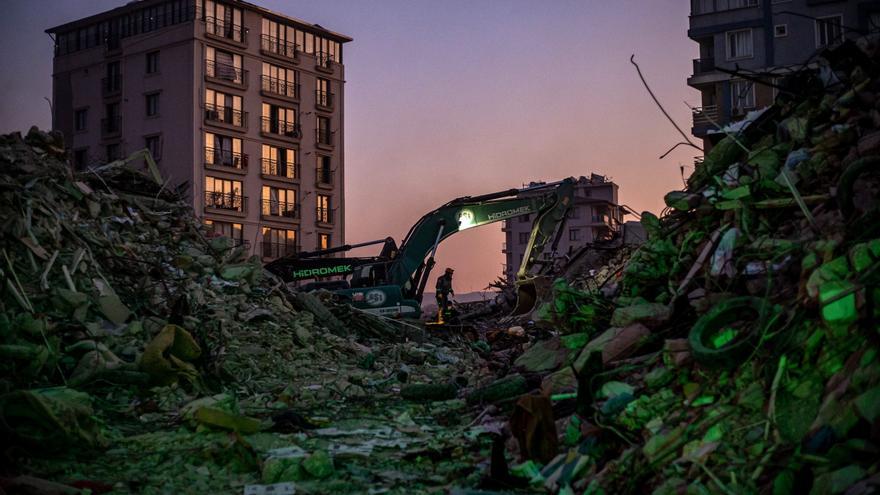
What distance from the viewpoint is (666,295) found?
6926mm

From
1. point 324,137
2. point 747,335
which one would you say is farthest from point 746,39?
point 747,335

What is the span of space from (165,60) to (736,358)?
4694 centimetres

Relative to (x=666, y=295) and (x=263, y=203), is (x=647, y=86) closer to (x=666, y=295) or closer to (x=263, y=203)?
(x=666, y=295)

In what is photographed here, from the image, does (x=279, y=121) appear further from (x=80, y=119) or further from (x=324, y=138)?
(x=80, y=119)

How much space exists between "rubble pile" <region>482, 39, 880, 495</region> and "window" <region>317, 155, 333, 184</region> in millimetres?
45059

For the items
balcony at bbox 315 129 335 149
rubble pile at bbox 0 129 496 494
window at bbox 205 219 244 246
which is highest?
balcony at bbox 315 129 335 149

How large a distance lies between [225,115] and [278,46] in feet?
21.3

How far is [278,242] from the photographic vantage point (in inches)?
1937

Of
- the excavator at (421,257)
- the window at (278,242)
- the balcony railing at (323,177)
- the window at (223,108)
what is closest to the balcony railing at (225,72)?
the window at (223,108)

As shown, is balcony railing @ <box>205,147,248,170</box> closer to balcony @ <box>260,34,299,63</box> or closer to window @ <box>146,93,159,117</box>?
window @ <box>146,93,159,117</box>

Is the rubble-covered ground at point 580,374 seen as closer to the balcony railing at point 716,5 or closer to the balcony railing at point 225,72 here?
the balcony railing at point 716,5

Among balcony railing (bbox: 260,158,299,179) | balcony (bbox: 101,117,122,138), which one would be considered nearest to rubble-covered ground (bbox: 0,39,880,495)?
balcony railing (bbox: 260,158,299,179)

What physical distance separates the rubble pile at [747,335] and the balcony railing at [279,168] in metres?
42.7

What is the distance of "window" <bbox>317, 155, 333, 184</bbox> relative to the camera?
52088 millimetres
